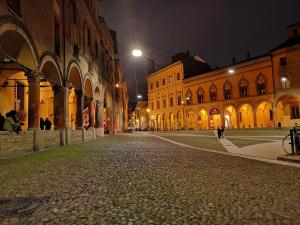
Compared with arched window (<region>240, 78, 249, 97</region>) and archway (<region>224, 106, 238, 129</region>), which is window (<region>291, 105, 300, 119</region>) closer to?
arched window (<region>240, 78, 249, 97</region>)

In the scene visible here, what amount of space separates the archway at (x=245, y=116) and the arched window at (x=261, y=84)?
334cm

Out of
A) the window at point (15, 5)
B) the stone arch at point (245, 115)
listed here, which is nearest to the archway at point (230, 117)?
the stone arch at point (245, 115)

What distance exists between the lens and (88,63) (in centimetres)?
2153

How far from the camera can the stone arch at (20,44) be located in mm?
9781

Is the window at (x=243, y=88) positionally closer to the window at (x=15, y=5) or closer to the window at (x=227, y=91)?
the window at (x=227, y=91)

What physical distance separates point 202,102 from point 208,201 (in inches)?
1790

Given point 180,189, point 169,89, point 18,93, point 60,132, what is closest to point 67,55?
point 18,93

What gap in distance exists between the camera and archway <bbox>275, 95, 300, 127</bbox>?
34969 millimetres

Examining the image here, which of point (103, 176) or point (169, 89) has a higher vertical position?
point (169, 89)

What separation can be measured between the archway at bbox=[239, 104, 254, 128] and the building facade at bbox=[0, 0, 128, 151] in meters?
26.8

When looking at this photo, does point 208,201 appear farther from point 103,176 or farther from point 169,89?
point 169,89

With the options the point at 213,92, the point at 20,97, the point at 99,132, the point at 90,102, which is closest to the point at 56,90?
the point at 20,97

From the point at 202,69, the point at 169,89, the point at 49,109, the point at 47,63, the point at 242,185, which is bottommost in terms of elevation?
the point at 242,185

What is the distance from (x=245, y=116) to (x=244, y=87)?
501 centimetres
